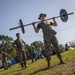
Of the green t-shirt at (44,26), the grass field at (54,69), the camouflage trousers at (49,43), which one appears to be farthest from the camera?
the green t-shirt at (44,26)

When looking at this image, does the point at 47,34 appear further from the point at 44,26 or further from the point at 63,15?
the point at 63,15

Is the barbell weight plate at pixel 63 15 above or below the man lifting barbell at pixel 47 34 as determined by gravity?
above

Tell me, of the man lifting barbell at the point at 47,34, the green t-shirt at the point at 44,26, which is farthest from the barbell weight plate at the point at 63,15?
the green t-shirt at the point at 44,26

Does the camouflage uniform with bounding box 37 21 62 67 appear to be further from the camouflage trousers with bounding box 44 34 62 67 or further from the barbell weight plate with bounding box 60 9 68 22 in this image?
the barbell weight plate with bounding box 60 9 68 22

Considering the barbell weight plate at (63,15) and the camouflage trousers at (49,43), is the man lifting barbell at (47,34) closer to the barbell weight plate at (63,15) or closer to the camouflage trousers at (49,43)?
the camouflage trousers at (49,43)

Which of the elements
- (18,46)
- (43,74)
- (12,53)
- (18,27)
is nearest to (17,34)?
(18,46)

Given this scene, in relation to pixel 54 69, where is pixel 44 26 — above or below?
above

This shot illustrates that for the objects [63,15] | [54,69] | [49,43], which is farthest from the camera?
[63,15]

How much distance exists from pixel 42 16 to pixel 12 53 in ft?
253

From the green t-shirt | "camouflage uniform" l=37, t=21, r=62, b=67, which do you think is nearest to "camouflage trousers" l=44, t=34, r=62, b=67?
"camouflage uniform" l=37, t=21, r=62, b=67

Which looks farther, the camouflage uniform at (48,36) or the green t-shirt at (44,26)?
the green t-shirt at (44,26)

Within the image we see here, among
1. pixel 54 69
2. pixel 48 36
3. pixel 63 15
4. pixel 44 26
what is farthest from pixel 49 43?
pixel 63 15

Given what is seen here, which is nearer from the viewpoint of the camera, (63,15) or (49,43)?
(49,43)

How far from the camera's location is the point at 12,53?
285 feet
